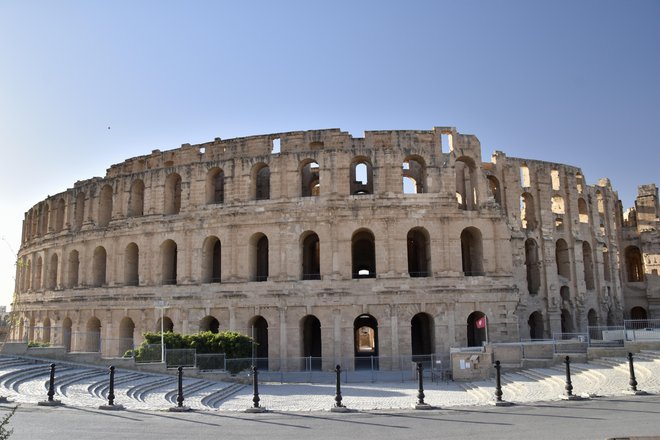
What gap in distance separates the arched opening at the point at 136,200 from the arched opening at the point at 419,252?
19.0 meters

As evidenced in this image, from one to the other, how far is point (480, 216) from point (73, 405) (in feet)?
80.1

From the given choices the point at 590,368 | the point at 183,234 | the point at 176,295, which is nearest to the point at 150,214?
the point at 183,234

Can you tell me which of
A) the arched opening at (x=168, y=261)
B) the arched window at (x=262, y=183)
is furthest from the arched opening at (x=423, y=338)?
the arched opening at (x=168, y=261)

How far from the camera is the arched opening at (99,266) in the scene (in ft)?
129

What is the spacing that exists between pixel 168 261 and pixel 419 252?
16804mm

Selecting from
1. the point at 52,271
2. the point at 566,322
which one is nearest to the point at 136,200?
the point at 52,271

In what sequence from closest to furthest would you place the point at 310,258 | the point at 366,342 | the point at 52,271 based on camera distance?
the point at 310,258
the point at 52,271
the point at 366,342

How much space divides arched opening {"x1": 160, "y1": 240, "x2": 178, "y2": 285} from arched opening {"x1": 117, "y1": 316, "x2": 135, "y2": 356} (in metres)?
3.66

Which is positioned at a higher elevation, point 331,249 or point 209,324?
point 331,249

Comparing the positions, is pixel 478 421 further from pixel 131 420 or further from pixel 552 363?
pixel 552 363

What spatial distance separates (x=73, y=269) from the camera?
41.9 meters

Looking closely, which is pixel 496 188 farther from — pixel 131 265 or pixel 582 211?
pixel 131 265

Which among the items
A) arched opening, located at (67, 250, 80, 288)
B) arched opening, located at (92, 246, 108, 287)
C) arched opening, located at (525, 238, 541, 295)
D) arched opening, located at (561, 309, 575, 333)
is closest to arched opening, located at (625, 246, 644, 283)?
arched opening, located at (561, 309, 575, 333)

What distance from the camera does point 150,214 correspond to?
1433 inches
